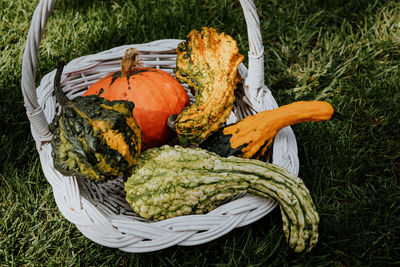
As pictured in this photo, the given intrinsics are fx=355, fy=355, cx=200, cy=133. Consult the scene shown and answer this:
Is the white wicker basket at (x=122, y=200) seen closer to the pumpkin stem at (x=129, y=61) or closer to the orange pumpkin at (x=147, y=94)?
the orange pumpkin at (x=147, y=94)

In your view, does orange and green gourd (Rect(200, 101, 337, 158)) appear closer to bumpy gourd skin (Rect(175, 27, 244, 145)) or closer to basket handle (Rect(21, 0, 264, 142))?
bumpy gourd skin (Rect(175, 27, 244, 145))

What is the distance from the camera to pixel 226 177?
4.59 ft

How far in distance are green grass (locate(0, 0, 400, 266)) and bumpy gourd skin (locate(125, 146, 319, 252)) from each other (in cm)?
30

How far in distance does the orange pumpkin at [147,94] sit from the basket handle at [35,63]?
1.09 feet

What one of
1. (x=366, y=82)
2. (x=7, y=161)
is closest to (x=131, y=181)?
(x=7, y=161)

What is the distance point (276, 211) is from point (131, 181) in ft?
2.56

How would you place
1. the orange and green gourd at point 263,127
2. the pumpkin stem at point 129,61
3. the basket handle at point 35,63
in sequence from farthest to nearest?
the pumpkin stem at point 129,61 < the orange and green gourd at point 263,127 < the basket handle at point 35,63

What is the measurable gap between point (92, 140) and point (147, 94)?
17.2 inches

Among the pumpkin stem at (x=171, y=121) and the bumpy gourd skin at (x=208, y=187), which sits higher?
the pumpkin stem at (x=171, y=121)

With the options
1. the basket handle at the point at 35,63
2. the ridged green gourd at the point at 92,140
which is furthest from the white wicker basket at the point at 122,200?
the ridged green gourd at the point at 92,140

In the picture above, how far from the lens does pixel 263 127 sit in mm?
1600

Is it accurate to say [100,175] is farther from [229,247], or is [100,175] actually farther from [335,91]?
[335,91]

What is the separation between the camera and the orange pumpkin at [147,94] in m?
1.69

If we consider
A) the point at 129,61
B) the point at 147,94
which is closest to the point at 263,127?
the point at 147,94
